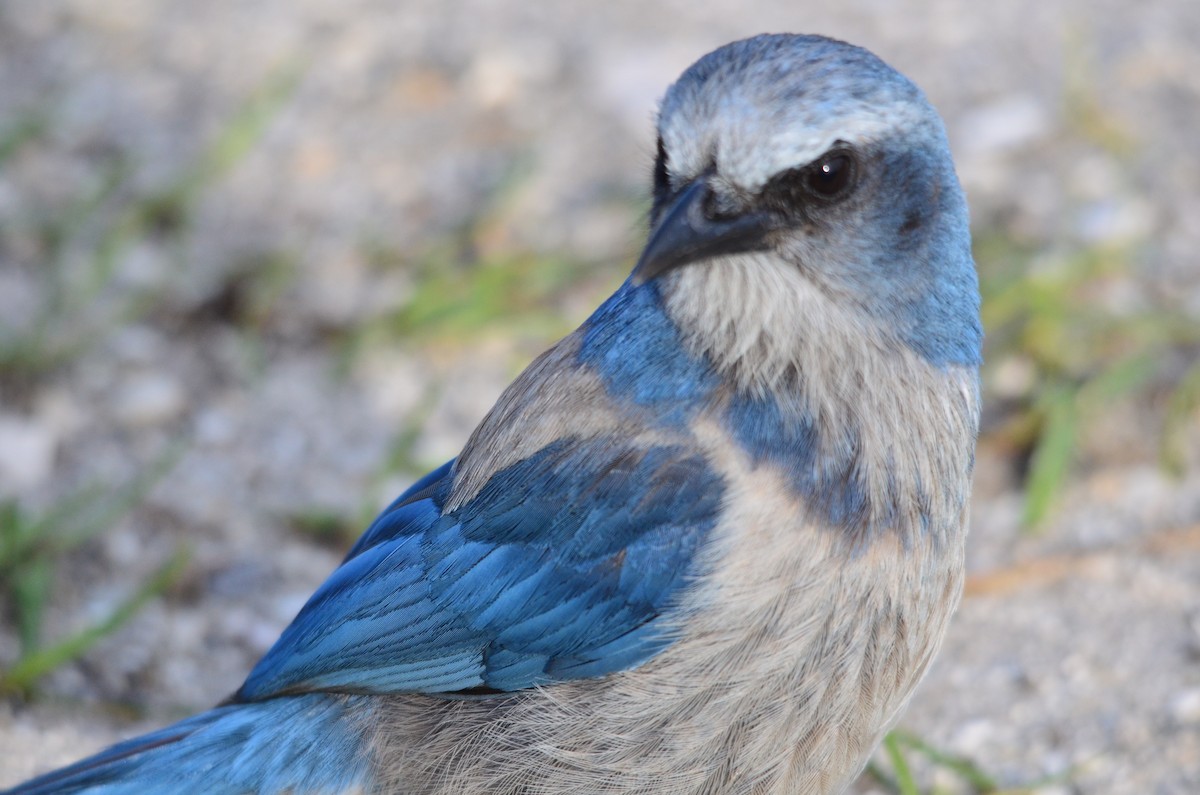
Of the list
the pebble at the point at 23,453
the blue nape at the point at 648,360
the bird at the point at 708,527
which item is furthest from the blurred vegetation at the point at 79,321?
the blue nape at the point at 648,360

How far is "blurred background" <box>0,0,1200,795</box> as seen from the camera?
12.8 ft

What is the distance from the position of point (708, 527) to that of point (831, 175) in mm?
694

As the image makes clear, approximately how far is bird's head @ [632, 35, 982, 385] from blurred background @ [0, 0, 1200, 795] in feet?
1.58

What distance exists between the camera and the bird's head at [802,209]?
2740 mm

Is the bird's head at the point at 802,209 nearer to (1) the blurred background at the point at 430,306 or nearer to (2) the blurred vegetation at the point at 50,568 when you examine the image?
(1) the blurred background at the point at 430,306

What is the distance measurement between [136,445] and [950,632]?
2481mm

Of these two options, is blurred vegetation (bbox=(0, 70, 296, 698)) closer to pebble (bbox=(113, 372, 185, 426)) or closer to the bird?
pebble (bbox=(113, 372, 185, 426))

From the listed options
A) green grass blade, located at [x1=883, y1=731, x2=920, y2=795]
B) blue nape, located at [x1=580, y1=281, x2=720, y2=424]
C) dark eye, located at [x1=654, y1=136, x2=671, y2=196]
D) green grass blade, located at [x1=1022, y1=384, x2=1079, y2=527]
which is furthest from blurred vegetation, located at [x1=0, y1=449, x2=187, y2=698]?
green grass blade, located at [x1=1022, y1=384, x2=1079, y2=527]

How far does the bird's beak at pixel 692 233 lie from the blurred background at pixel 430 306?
0.53 metres

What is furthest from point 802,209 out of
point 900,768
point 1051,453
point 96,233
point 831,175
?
point 96,233

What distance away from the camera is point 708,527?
9.38ft

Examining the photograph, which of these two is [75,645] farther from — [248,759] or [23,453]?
[23,453]

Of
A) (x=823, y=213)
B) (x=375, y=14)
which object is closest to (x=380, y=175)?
(x=375, y=14)

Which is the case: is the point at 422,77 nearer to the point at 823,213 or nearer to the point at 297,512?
the point at 297,512
